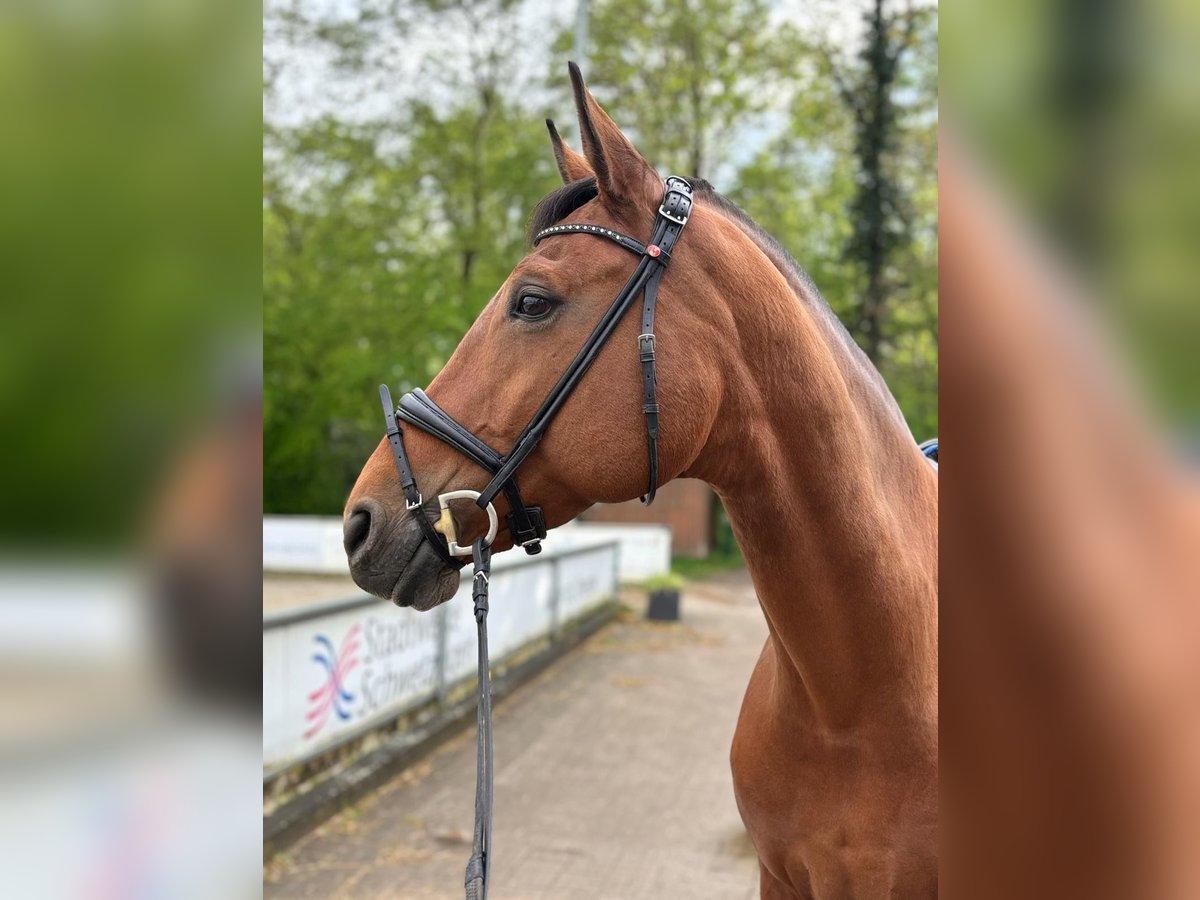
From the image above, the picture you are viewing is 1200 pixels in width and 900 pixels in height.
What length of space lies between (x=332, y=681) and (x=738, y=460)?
4.42 metres

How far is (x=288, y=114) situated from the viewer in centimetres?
1116

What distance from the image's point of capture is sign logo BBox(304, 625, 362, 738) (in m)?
5.25

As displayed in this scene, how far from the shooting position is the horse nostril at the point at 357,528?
5.46 ft

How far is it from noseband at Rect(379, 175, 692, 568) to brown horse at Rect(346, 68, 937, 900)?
0.02m

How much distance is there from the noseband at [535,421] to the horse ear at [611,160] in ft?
0.25

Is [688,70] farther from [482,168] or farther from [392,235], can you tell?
[392,235]

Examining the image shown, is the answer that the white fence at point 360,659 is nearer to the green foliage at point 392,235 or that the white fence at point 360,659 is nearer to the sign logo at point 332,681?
the sign logo at point 332,681

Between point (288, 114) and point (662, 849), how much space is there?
9.78 meters

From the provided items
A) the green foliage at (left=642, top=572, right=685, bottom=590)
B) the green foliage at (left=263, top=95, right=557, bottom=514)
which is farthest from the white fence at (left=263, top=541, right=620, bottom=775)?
the green foliage at (left=642, top=572, right=685, bottom=590)

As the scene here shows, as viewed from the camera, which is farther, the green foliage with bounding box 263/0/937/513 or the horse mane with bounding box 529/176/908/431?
the green foliage with bounding box 263/0/937/513

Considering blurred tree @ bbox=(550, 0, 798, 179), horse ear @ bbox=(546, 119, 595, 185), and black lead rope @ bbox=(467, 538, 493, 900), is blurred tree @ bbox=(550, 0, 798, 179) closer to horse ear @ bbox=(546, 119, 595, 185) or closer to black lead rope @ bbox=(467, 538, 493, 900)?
horse ear @ bbox=(546, 119, 595, 185)
